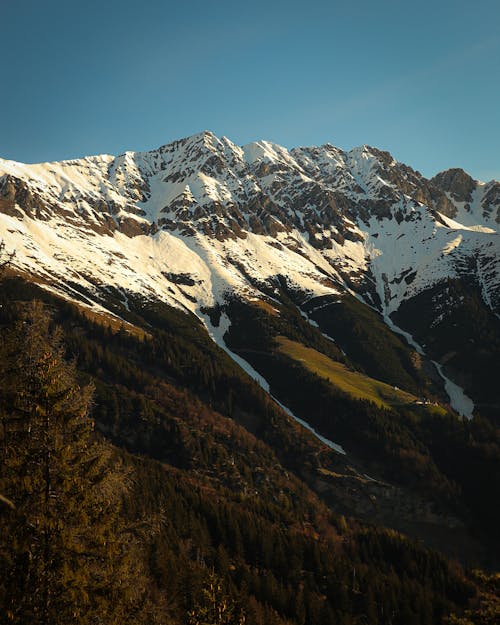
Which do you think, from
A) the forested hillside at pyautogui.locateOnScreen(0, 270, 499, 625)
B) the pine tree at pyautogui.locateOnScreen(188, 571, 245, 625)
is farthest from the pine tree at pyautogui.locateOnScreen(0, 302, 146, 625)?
the pine tree at pyautogui.locateOnScreen(188, 571, 245, 625)

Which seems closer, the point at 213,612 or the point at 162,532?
the point at 213,612

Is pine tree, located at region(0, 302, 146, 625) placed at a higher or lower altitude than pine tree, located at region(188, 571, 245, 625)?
higher

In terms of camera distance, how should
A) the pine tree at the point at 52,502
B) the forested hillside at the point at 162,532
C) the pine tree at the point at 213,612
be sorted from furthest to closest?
the pine tree at the point at 213,612 < the forested hillside at the point at 162,532 < the pine tree at the point at 52,502

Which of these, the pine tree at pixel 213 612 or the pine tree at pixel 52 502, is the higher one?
the pine tree at pixel 52 502

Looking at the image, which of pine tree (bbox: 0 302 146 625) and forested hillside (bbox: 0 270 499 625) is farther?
forested hillside (bbox: 0 270 499 625)

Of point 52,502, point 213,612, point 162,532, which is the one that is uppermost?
point 52,502

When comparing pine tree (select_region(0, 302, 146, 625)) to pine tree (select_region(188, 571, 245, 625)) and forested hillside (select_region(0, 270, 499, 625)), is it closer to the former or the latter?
forested hillside (select_region(0, 270, 499, 625))

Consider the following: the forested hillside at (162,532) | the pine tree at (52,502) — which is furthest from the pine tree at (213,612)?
the pine tree at (52,502)

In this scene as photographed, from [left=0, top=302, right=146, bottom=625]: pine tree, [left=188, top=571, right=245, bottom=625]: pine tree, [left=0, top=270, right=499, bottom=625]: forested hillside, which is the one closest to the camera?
[left=0, top=302, right=146, bottom=625]: pine tree

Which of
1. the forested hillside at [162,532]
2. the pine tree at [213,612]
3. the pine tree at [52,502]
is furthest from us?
the pine tree at [213,612]

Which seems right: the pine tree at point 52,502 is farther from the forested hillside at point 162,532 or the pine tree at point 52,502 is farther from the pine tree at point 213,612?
the pine tree at point 213,612

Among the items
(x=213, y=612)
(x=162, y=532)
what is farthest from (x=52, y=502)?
(x=162, y=532)

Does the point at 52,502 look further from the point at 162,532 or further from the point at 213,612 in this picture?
the point at 162,532

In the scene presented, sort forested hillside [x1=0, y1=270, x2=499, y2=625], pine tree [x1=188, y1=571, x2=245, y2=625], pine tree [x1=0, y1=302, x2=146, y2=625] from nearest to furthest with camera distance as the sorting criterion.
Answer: pine tree [x1=0, y1=302, x2=146, y2=625] < forested hillside [x1=0, y1=270, x2=499, y2=625] < pine tree [x1=188, y1=571, x2=245, y2=625]
